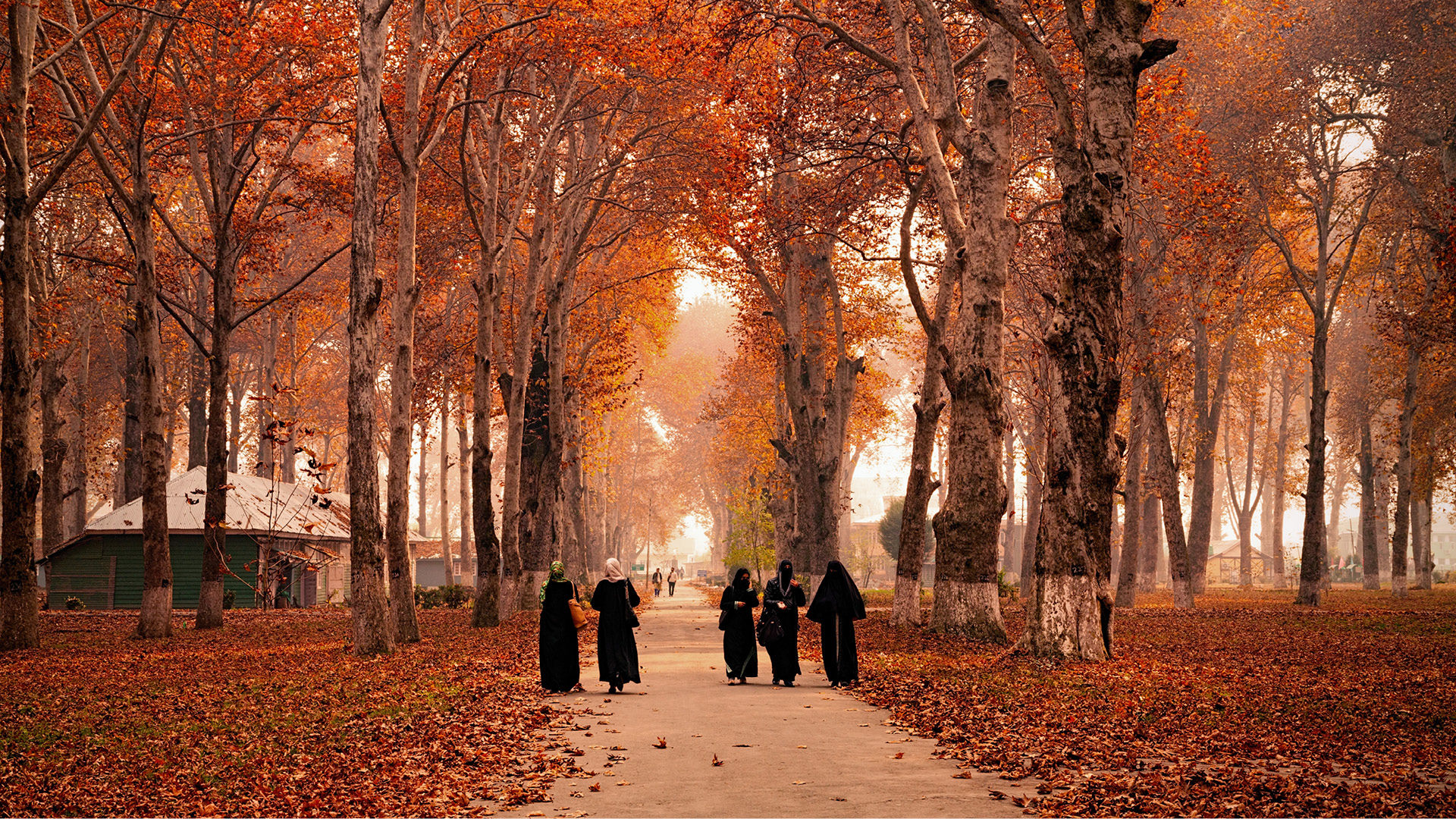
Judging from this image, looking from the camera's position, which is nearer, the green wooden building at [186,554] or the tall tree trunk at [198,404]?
the green wooden building at [186,554]

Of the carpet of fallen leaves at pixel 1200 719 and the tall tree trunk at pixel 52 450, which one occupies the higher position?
the tall tree trunk at pixel 52 450

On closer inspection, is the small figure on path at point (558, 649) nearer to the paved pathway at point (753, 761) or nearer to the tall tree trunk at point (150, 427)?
the paved pathway at point (753, 761)

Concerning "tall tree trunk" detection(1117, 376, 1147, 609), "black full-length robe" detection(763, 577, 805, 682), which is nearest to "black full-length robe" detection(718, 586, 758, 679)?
"black full-length robe" detection(763, 577, 805, 682)

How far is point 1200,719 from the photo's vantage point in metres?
9.65

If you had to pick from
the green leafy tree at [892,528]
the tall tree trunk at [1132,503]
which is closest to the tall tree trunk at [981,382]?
the tall tree trunk at [1132,503]

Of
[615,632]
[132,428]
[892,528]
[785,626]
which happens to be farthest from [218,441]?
[892,528]

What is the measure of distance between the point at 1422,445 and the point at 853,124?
21.9 m

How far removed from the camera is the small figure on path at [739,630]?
1423 centimetres

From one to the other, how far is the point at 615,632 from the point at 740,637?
1817 mm

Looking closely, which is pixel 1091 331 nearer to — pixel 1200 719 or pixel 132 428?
pixel 1200 719

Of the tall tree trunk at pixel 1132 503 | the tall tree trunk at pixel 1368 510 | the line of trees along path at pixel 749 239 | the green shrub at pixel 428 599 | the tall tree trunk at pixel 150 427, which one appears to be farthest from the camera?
the tall tree trunk at pixel 1368 510

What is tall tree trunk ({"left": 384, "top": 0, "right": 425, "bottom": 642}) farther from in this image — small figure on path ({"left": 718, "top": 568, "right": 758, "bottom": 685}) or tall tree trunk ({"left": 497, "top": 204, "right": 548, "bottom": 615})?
small figure on path ({"left": 718, "top": 568, "right": 758, "bottom": 685})

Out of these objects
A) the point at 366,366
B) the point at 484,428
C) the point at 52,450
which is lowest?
the point at 52,450

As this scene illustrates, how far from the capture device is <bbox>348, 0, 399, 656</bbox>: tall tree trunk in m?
16.4
